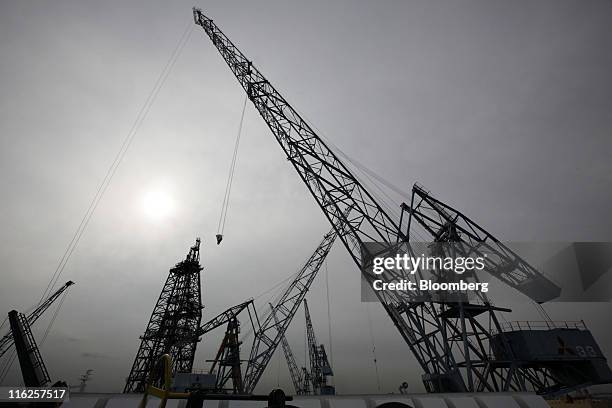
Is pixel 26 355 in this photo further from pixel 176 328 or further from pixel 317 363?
pixel 317 363

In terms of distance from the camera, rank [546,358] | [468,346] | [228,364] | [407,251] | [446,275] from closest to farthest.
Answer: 1. [546,358]
2. [468,346]
3. [446,275]
4. [407,251]
5. [228,364]

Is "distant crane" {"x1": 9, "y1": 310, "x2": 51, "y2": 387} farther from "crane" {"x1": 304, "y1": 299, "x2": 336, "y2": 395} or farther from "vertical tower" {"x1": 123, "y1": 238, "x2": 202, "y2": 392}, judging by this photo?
"crane" {"x1": 304, "y1": 299, "x2": 336, "y2": 395}

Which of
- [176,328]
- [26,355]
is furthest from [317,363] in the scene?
[26,355]

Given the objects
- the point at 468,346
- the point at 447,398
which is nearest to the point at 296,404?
the point at 447,398

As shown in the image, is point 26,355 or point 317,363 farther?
point 317,363

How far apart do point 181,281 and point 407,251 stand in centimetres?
4227

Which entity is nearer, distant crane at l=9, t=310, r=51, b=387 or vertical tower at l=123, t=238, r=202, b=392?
distant crane at l=9, t=310, r=51, b=387

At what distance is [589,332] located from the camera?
20766 mm

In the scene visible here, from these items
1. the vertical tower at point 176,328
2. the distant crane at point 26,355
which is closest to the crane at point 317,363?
the vertical tower at point 176,328

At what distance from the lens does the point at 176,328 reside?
156ft

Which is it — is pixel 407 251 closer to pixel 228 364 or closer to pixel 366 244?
pixel 366 244

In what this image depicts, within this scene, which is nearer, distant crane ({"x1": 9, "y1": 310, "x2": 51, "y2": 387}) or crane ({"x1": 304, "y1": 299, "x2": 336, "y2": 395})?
distant crane ({"x1": 9, "y1": 310, "x2": 51, "y2": 387})

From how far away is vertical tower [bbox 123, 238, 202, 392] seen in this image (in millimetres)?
45703

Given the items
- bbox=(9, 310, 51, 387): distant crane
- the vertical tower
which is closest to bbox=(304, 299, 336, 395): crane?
the vertical tower
